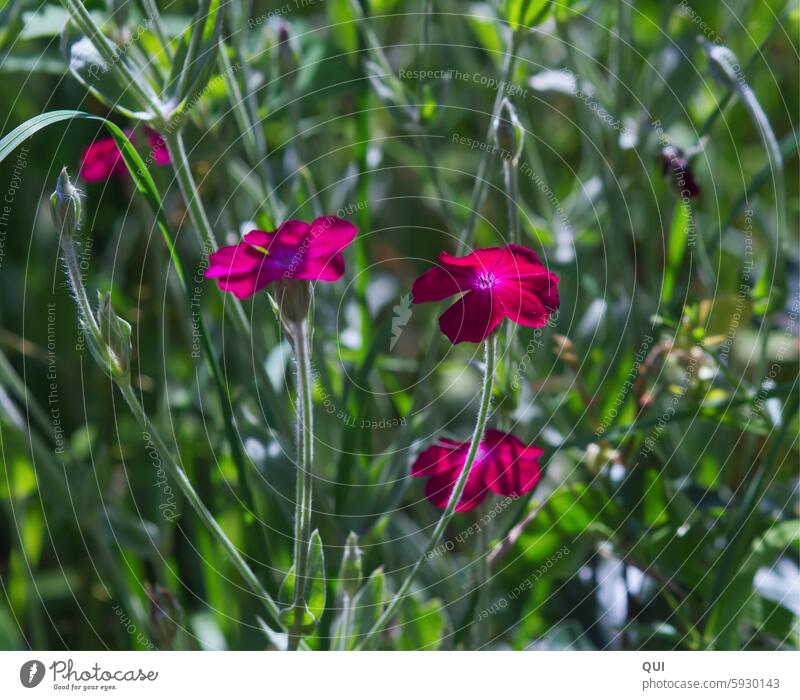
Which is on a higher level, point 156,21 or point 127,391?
point 156,21

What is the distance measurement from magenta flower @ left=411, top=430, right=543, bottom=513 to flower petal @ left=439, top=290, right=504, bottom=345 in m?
0.06

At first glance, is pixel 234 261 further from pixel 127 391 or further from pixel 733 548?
pixel 733 548

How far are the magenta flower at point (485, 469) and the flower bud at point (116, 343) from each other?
4.9 inches

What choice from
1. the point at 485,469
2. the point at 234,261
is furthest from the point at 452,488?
the point at 234,261

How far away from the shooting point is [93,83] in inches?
13.3

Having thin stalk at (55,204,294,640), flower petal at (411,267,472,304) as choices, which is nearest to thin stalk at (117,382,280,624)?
thin stalk at (55,204,294,640)

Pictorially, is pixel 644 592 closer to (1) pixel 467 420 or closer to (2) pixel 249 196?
(1) pixel 467 420

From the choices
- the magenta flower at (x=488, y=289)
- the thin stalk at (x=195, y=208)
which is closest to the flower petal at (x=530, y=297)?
the magenta flower at (x=488, y=289)

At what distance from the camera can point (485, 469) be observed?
35 centimetres

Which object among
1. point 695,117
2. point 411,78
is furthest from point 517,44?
point 695,117
